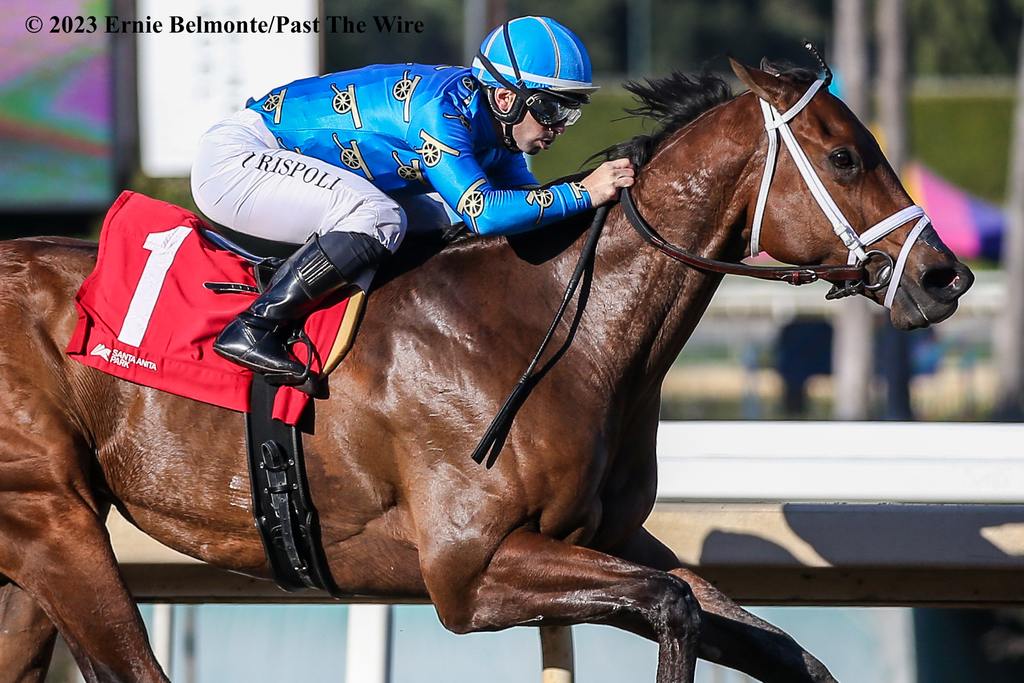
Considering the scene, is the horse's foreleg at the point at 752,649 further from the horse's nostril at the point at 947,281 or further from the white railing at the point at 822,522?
the horse's nostril at the point at 947,281

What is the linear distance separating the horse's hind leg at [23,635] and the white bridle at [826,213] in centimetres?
203

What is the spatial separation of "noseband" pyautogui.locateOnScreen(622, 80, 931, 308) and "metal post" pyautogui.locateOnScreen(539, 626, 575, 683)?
1.10 m

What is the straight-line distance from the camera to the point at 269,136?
12.3 ft

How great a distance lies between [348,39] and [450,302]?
32848 millimetres

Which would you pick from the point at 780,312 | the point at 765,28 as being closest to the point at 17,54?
the point at 780,312

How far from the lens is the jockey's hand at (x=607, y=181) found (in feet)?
11.5

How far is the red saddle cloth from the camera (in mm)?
3533

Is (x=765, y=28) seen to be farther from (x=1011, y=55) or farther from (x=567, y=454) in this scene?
(x=567, y=454)

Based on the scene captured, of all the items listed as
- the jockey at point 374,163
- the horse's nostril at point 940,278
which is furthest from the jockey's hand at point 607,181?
the horse's nostril at point 940,278

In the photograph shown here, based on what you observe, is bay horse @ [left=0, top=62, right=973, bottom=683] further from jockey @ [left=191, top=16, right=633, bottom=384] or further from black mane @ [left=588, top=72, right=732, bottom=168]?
jockey @ [left=191, top=16, right=633, bottom=384]

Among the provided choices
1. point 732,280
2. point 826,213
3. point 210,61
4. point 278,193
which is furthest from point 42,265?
point 732,280

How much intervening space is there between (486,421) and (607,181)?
631mm

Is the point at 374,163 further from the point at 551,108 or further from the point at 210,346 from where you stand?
the point at 210,346

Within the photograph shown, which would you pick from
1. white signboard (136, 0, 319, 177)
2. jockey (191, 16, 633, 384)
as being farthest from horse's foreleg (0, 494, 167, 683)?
white signboard (136, 0, 319, 177)
